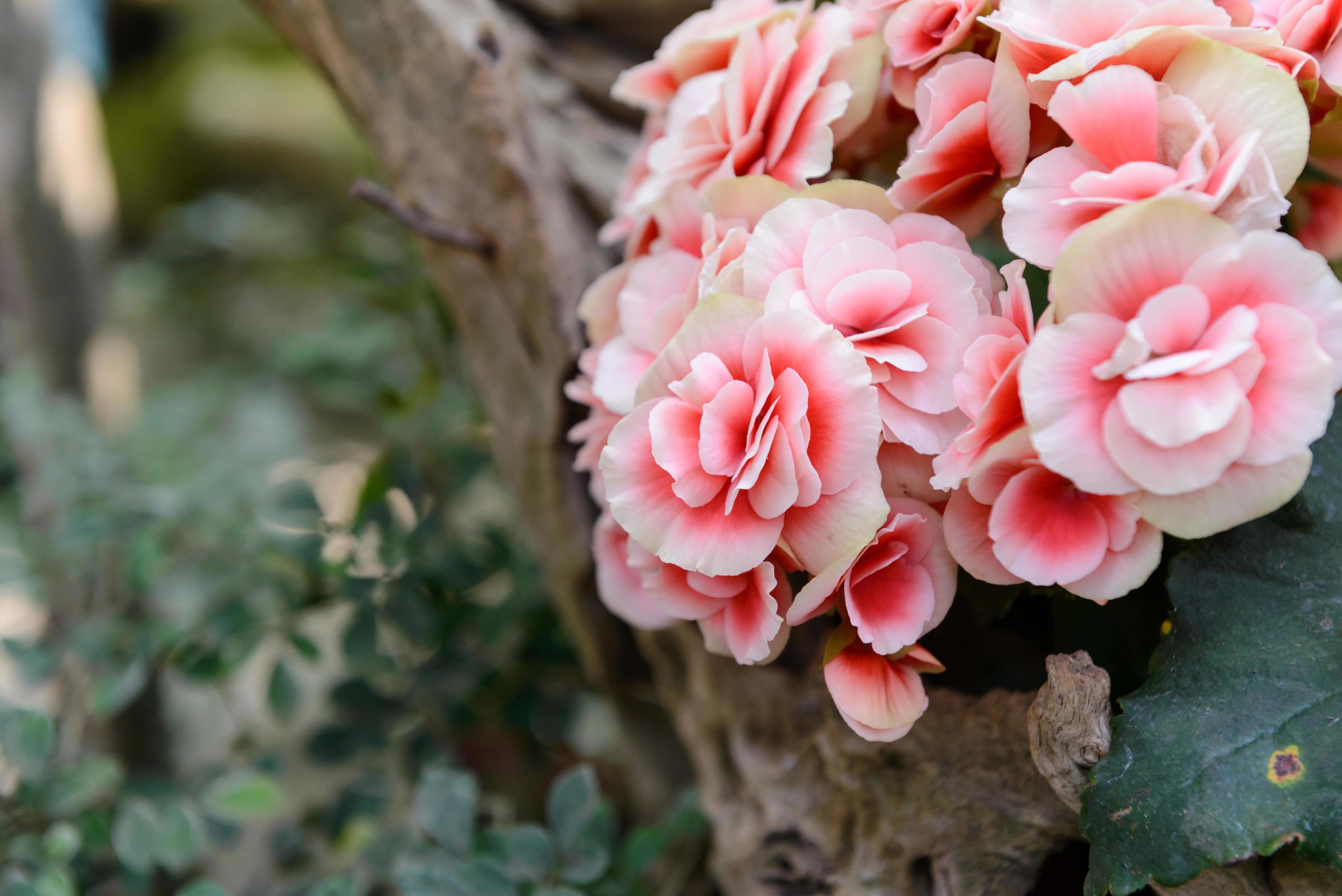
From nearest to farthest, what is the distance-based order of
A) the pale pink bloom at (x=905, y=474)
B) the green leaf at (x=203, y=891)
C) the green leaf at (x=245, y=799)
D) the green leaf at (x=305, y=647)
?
the pale pink bloom at (x=905, y=474), the green leaf at (x=203, y=891), the green leaf at (x=245, y=799), the green leaf at (x=305, y=647)

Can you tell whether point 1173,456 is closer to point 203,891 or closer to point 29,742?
point 203,891

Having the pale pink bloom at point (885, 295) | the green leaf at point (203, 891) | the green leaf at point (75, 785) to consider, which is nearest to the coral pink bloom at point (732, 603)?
the pale pink bloom at point (885, 295)

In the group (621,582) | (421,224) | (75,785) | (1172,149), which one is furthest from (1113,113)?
(75,785)

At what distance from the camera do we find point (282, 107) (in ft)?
10.7

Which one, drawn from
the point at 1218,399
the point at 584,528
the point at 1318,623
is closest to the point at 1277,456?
the point at 1218,399

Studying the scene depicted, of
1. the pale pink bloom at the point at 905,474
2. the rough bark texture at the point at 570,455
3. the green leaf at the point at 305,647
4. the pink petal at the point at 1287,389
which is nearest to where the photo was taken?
the pink petal at the point at 1287,389

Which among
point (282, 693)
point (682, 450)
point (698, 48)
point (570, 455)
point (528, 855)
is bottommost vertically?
point (282, 693)

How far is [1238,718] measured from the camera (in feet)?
1.33

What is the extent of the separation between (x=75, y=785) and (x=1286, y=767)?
939 mm

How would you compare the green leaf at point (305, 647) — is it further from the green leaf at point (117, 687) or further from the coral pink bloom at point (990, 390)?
the coral pink bloom at point (990, 390)

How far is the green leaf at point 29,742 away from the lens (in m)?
0.77

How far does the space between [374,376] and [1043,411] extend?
3.42 feet

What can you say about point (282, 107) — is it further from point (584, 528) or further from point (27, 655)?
point (584, 528)

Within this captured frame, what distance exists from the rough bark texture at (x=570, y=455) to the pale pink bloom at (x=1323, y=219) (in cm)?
36
